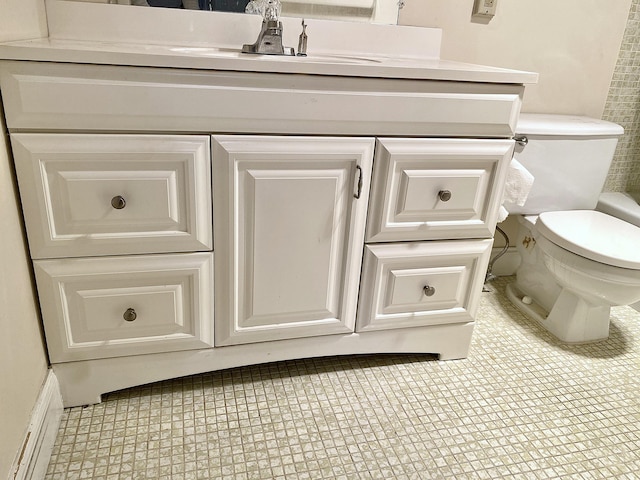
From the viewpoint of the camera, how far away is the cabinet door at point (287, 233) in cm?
110

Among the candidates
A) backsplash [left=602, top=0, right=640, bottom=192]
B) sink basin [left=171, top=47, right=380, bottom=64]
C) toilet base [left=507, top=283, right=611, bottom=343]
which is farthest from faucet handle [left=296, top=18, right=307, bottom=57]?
backsplash [left=602, top=0, right=640, bottom=192]

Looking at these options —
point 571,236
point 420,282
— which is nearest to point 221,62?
point 420,282

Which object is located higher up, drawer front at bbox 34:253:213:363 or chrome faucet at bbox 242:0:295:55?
chrome faucet at bbox 242:0:295:55

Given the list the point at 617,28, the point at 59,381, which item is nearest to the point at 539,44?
the point at 617,28

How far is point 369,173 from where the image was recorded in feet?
3.86

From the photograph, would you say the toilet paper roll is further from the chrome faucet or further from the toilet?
the chrome faucet

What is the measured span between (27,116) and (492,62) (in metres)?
1.47

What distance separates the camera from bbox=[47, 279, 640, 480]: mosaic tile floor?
1.10 metres

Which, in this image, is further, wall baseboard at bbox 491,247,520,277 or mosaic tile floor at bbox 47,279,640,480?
wall baseboard at bbox 491,247,520,277

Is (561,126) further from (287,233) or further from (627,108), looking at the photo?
(287,233)

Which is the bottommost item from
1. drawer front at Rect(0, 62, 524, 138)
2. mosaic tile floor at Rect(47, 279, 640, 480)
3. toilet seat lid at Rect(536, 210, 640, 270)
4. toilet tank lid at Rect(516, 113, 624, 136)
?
mosaic tile floor at Rect(47, 279, 640, 480)

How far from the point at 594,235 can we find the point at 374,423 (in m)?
0.94

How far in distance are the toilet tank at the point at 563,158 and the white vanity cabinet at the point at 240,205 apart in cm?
45

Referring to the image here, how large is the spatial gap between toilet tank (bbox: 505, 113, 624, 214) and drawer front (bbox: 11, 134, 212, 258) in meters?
1.10
